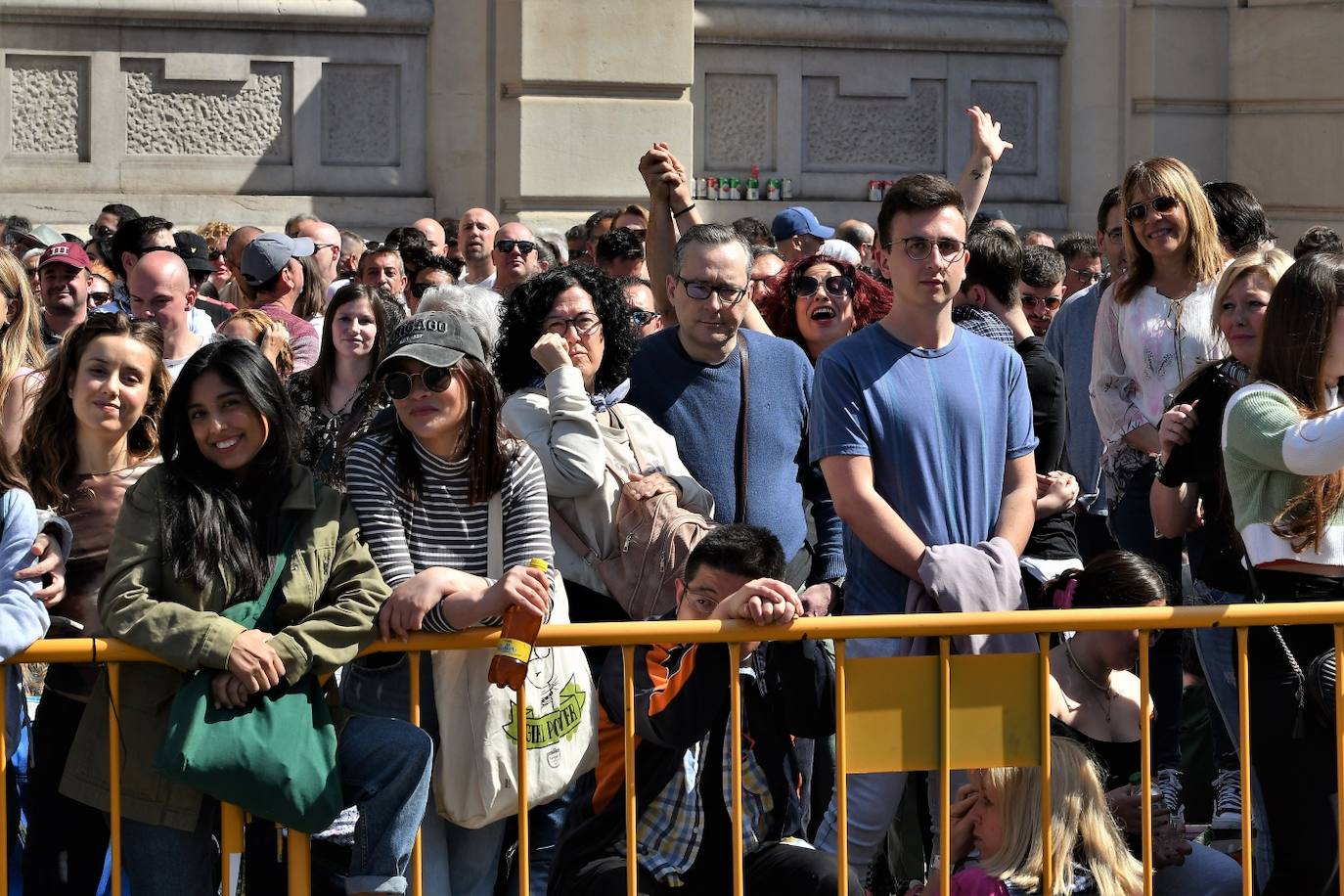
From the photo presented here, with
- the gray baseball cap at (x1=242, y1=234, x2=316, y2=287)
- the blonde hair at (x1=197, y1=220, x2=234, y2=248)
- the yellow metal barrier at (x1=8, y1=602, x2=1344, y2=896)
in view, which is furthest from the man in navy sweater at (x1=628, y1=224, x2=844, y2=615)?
the blonde hair at (x1=197, y1=220, x2=234, y2=248)

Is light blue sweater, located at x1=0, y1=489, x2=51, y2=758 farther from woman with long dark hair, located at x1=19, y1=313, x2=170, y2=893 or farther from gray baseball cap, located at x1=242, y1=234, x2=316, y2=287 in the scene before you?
gray baseball cap, located at x1=242, y1=234, x2=316, y2=287

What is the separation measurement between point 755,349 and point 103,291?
13.4 feet

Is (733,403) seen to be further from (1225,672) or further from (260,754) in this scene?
(260,754)

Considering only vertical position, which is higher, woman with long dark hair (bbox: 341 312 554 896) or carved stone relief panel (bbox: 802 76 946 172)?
carved stone relief panel (bbox: 802 76 946 172)

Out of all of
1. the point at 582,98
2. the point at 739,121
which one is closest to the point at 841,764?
the point at 582,98

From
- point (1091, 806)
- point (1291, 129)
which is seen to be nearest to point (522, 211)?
point (1291, 129)

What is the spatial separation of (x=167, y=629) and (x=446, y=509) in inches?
31.2

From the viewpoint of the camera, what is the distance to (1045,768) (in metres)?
4.39

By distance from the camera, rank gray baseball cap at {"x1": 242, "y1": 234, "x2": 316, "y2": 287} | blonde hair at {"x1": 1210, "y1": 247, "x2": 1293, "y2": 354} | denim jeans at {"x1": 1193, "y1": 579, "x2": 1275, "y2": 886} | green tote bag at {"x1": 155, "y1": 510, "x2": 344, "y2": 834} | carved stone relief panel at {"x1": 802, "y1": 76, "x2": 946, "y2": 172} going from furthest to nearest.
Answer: carved stone relief panel at {"x1": 802, "y1": 76, "x2": 946, "y2": 172} < gray baseball cap at {"x1": 242, "y1": 234, "x2": 316, "y2": 287} < blonde hair at {"x1": 1210, "y1": 247, "x2": 1293, "y2": 354} < denim jeans at {"x1": 1193, "y1": 579, "x2": 1275, "y2": 886} < green tote bag at {"x1": 155, "y1": 510, "x2": 344, "y2": 834}

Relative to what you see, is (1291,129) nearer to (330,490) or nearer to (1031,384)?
(1031,384)

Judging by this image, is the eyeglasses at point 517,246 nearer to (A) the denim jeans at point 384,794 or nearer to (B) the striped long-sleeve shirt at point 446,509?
(B) the striped long-sleeve shirt at point 446,509

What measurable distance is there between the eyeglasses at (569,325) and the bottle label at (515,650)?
5.86ft

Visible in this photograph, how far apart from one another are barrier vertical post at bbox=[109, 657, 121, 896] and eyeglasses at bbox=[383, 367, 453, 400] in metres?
0.92

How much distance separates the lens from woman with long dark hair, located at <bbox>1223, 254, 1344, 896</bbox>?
4.66 metres
